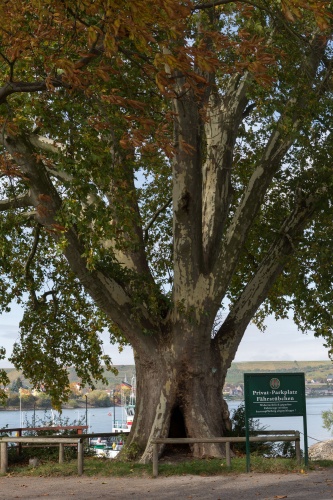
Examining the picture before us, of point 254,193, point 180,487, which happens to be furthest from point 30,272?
point 180,487

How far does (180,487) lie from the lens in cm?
1186

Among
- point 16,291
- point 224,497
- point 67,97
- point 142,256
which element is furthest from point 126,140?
point 16,291

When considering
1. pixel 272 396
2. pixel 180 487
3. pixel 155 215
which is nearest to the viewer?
pixel 180 487

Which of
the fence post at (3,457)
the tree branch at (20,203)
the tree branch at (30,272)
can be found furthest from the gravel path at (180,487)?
the tree branch at (30,272)

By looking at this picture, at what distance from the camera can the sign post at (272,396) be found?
1320cm

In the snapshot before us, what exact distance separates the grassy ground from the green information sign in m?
0.92

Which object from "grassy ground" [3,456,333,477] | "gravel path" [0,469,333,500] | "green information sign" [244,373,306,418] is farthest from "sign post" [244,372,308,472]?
"gravel path" [0,469,333,500]

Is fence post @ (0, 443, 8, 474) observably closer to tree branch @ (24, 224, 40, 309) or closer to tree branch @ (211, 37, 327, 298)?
tree branch @ (211, 37, 327, 298)

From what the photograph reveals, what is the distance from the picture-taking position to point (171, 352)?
16.5 m

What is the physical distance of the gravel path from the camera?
425 inches

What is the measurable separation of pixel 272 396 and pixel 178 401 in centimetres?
354

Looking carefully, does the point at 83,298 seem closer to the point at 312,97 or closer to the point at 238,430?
the point at 238,430

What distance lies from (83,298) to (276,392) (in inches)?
372

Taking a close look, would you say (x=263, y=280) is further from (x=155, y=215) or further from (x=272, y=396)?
(x=272, y=396)
